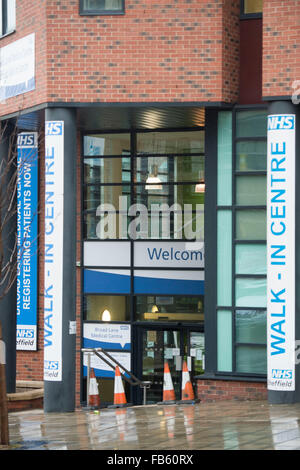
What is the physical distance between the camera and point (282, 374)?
1559cm

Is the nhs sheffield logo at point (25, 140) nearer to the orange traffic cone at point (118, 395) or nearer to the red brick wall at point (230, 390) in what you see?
the orange traffic cone at point (118, 395)

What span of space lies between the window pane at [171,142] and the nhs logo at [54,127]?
3599 mm

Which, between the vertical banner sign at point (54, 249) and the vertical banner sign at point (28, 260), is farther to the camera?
the vertical banner sign at point (28, 260)

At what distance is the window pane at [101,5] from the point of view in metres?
16.9

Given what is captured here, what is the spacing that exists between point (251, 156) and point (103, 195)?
4.74 metres

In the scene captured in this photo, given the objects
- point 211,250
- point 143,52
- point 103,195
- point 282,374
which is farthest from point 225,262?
point 103,195

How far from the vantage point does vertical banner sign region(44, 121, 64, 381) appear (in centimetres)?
1686

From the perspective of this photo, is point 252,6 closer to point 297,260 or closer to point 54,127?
point 54,127

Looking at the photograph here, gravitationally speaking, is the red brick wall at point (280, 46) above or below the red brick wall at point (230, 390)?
above

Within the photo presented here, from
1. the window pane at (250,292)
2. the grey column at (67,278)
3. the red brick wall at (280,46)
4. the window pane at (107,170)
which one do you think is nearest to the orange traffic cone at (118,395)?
the grey column at (67,278)

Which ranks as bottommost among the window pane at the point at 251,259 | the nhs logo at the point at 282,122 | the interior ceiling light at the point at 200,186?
the window pane at the point at 251,259
